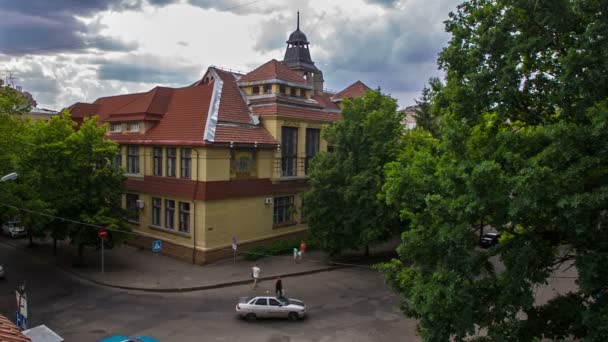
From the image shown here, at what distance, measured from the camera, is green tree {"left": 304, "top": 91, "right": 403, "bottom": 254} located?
2538cm

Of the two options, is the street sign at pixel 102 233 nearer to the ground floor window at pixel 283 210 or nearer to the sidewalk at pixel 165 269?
the sidewalk at pixel 165 269

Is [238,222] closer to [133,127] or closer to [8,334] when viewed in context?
[133,127]

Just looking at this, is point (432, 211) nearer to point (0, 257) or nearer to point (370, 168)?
point (370, 168)

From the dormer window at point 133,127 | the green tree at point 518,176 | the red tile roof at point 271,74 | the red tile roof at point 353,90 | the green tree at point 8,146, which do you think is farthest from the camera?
the red tile roof at point 353,90

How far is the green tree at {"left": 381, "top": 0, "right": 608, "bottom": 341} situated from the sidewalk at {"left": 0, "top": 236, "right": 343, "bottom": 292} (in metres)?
14.0

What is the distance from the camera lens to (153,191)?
30.3m

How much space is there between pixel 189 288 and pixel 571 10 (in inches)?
760

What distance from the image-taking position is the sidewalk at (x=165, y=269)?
23.4m

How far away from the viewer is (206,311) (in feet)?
64.4

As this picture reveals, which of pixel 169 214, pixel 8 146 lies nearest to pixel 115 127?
pixel 169 214

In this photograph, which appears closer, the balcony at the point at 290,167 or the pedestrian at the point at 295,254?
the pedestrian at the point at 295,254

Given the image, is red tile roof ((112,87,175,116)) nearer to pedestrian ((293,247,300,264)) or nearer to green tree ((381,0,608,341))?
pedestrian ((293,247,300,264))

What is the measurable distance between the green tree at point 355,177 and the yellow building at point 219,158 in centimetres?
426

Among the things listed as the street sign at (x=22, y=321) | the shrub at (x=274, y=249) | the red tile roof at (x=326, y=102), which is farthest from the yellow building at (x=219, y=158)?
the street sign at (x=22, y=321)
